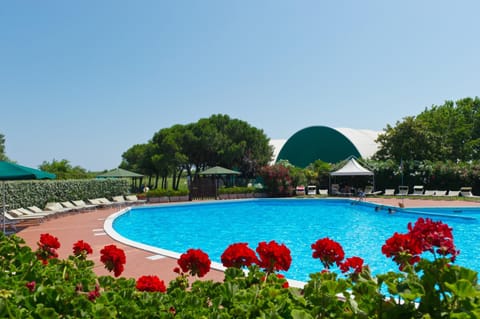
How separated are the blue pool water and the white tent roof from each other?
13.0ft

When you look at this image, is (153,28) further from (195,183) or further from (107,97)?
(195,183)

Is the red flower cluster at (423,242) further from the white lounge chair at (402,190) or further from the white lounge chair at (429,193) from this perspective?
the white lounge chair at (429,193)

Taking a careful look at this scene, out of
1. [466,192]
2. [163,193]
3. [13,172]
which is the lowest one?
[163,193]

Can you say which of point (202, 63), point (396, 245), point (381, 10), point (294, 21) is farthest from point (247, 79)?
point (396, 245)

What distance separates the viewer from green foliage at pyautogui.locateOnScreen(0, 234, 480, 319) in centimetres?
156

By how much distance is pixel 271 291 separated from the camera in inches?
78.6

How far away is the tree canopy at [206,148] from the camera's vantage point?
92.7ft

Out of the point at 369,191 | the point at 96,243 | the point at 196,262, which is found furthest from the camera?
the point at 369,191

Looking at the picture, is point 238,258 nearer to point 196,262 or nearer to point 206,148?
point 196,262

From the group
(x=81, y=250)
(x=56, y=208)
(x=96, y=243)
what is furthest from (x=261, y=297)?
(x=56, y=208)

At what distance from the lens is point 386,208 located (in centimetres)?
1831

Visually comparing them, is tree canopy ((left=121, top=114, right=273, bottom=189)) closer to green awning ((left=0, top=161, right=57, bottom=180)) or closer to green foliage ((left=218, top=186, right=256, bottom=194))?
green foliage ((left=218, top=186, right=256, bottom=194))

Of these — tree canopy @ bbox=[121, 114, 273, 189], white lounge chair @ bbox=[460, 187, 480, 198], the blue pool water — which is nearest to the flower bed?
the blue pool water

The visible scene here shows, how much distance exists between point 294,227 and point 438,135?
22.2m
